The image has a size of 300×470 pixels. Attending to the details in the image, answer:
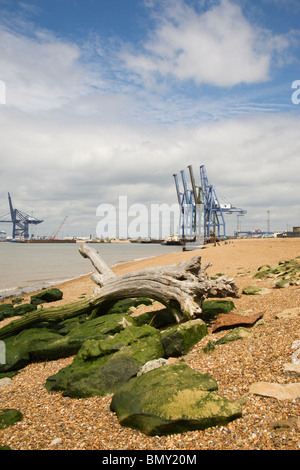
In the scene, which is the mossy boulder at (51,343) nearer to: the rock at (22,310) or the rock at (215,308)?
the rock at (215,308)

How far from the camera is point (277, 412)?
A: 2781mm

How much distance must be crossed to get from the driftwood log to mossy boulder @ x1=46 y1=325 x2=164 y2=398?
114 centimetres

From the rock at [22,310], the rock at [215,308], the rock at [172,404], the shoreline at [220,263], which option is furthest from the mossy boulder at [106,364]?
the rock at [22,310]

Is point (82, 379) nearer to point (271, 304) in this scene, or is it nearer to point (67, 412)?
point (67, 412)

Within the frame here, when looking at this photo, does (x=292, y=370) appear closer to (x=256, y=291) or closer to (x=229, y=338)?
(x=229, y=338)

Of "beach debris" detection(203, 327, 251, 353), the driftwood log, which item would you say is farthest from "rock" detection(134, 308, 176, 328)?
"beach debris" detection(203, 327, 251, 353)

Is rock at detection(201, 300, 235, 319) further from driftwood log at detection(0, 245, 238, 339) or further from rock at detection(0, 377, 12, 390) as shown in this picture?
rock at detection(0, 377, 12, 390)

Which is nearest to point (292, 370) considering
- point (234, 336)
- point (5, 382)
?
point (234, 336)

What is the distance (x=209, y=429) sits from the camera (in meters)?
2.75

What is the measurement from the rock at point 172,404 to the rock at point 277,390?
36cm

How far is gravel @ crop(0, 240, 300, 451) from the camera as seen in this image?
261 cm

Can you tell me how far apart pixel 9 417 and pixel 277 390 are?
8.94 feet
